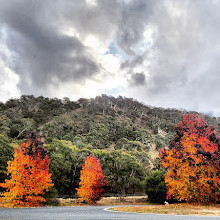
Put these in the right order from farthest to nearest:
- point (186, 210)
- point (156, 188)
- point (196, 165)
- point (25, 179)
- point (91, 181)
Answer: point (156, 188), point (91, 181), point (25, 179), point (196, 165), point (186, 210)

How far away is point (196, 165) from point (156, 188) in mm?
20549

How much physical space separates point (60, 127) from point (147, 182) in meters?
65.9

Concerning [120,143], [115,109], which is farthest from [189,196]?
[115,109]

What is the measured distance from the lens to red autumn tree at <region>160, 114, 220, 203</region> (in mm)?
21312

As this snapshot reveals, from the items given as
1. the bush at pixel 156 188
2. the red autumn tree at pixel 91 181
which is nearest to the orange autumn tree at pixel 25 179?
the red autumn tree at pixel 91 181

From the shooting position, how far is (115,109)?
15425cm

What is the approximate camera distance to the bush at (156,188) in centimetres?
4019

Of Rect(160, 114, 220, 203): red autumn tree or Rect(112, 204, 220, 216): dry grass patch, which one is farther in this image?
Rect(160, 114, 220, 203): red autumn tree

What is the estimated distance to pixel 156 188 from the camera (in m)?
40.5

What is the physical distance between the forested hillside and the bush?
3.62m

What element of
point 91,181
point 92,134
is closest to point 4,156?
point 91,181

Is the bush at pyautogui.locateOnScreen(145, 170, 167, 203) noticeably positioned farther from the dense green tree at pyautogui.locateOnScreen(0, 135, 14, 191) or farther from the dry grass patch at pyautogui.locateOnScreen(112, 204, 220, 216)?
the dense green tree at pyautogui.locateOnScreen(0, 135, 14, 191)

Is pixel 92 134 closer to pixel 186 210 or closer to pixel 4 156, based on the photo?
pixel 4 156

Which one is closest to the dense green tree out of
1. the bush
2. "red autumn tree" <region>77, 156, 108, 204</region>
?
"red autumn tree" <region>77, 156, 108, 204</region>
